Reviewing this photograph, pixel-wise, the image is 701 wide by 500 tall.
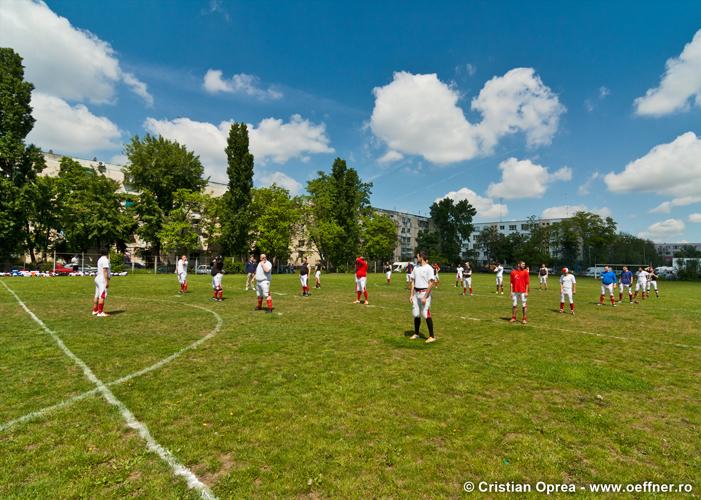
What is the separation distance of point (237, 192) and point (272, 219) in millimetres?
7170

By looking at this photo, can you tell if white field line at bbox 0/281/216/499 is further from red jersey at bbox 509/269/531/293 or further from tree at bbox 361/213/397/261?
tree at bbox 361/213/397/261

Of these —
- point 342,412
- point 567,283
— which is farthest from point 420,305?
point 567,283

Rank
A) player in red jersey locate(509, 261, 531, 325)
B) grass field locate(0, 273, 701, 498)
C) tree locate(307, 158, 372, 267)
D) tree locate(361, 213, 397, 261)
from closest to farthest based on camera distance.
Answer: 1. grass field locate(0, 273, 701, 498)
2. player in red jersey locate(509, 261, 531, 325)
3. tree locate(307, 158, 372, 267)
4. tree locate(361, 213, 397, 261)

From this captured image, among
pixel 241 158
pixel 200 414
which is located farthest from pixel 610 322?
pixel 241 158

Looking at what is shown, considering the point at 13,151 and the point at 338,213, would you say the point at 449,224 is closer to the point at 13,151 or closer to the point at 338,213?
the point at 338,213

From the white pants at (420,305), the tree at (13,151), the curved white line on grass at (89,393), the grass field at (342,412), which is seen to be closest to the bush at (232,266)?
the tree at (13,151)

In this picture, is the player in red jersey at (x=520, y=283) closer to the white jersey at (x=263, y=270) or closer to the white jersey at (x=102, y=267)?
the white jersey at (x=263, y=270)

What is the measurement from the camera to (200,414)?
5121 millimetres

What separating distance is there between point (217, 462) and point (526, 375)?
582 centimetres

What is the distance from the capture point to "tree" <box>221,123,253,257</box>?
5694cm

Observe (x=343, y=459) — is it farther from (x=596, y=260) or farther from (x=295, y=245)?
(x=596, y=260)

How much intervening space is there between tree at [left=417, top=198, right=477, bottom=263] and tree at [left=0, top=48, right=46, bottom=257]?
276ft

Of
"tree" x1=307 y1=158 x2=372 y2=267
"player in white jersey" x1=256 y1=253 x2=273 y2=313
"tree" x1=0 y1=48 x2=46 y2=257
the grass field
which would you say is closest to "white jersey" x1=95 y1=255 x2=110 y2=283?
the grass field

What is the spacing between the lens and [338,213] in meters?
70.6
